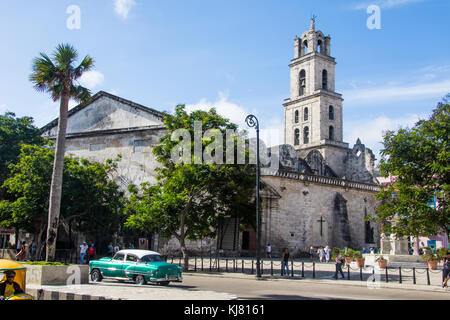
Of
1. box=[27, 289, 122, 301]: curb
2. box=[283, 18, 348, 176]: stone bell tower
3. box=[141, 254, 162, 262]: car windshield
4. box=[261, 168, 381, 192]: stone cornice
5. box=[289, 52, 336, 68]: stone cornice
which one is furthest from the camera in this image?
A: box=[289, 52, 336, 68]: stone cornice

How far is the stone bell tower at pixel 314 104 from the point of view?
56.0m

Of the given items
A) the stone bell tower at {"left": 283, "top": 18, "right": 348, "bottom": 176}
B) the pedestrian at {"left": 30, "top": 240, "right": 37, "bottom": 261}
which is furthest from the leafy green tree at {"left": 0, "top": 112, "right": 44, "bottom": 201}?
the stone bell tower at {"left": 283, "top": 18, "right": 348, "bottom": 176}

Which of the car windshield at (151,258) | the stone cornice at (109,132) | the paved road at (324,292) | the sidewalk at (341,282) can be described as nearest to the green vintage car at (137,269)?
the car windshield at (151,258)

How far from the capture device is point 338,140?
57219 millimetres

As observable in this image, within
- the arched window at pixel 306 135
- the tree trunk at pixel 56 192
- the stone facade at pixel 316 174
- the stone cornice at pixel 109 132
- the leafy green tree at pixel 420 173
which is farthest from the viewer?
the arched window at pixel 306 135

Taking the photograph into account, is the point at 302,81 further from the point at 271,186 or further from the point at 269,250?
the point at 269,250

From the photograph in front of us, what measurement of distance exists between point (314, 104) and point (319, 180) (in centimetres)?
2168

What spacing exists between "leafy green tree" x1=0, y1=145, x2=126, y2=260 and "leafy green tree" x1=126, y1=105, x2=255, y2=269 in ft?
21.9

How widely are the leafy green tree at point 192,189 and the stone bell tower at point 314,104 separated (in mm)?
32839

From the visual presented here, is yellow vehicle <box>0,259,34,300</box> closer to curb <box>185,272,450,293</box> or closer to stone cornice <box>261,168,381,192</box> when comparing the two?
curb <box>185,272,450,293</box>

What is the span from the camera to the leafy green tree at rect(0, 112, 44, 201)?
33250 mm

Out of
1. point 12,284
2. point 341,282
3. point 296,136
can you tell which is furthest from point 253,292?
point 296,136

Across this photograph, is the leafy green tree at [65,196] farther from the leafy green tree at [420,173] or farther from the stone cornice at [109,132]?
the leafy green tree at [420,173]
